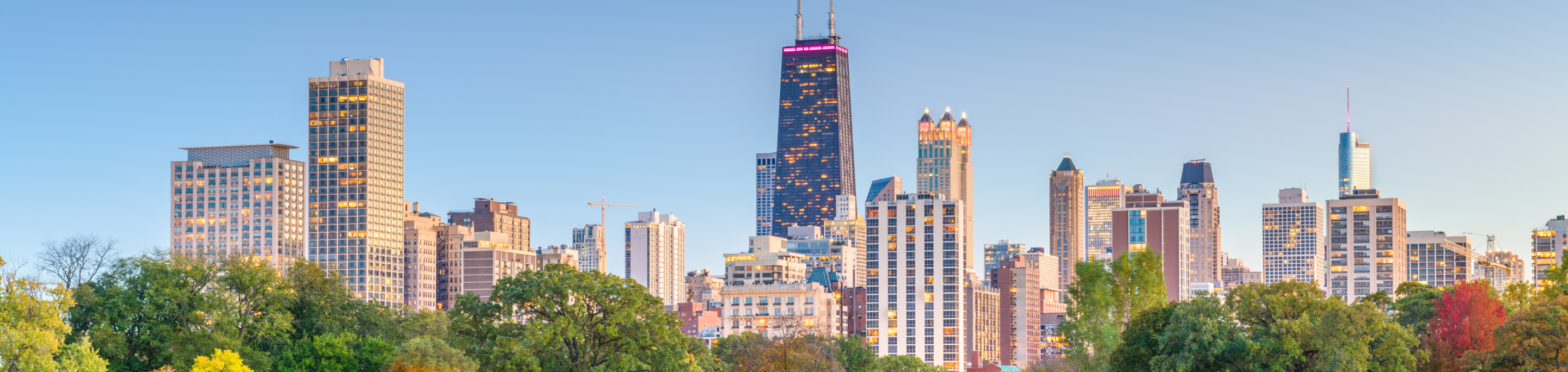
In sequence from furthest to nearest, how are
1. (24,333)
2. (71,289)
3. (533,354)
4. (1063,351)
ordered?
(1063,351)
(71,289)
(533,354)
(24,333)

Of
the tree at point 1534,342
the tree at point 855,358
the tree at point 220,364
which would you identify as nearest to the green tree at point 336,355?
the tree at point 220,364

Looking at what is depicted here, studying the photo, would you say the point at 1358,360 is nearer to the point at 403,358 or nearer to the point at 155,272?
the point at 403,358

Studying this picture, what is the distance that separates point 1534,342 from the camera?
2484 inches

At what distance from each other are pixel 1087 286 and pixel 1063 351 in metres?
5.92

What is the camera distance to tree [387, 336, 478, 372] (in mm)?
74875

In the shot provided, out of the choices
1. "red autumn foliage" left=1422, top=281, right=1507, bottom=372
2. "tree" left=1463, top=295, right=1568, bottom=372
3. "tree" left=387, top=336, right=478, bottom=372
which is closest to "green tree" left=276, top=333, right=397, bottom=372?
"tree" left=387, top=336, right=478, bottom=372

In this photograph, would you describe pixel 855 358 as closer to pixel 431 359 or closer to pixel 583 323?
pixel 583 323

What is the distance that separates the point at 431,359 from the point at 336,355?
11.7 metres

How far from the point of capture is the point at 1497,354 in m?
66.1

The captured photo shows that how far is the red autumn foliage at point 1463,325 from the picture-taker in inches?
3137

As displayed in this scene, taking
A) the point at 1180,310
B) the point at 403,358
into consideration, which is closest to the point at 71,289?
the point at 403,358

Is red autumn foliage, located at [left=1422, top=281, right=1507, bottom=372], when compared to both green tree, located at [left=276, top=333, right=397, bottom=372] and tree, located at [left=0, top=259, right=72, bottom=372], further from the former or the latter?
tree, located at [left=0, top=259, right=72, bottom=372]

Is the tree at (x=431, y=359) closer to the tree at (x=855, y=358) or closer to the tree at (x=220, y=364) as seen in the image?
the tree at (x=220, y=364)

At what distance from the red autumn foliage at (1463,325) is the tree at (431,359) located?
49448 millimetres
